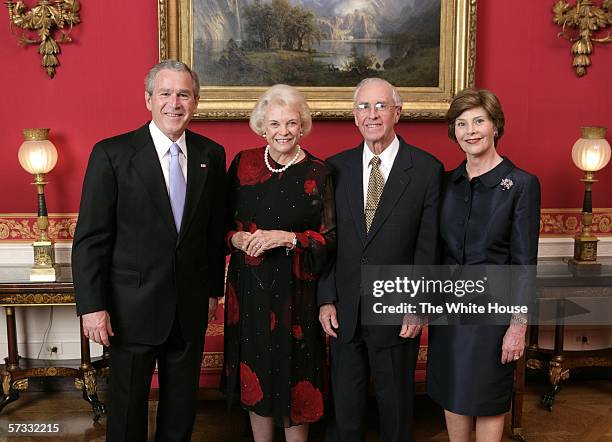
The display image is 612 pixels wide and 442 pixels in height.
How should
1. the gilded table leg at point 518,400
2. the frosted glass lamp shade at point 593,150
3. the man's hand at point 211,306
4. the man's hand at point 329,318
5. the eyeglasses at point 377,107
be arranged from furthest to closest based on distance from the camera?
the frosted glass lamp shade at point 593,150
the gilded table leg at point 518,400
the man's hand at point 211,306
the man's hand at point 329,318
the eyeglasses at point 377,107

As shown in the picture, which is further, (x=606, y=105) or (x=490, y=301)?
(x=606, y=105)

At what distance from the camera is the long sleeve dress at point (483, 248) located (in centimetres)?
228

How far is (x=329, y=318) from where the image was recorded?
8.13 feet

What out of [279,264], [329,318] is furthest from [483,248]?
[279,264]

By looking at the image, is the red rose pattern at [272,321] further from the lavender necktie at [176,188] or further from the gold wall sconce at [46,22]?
the gold wall sconce at [46,22]

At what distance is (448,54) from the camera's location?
153 inches

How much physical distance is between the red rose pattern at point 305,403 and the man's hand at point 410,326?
0.41 metres

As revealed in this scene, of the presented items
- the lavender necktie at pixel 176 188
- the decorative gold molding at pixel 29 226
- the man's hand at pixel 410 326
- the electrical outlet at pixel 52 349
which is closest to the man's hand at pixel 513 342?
the man's hand at pixel 410 326

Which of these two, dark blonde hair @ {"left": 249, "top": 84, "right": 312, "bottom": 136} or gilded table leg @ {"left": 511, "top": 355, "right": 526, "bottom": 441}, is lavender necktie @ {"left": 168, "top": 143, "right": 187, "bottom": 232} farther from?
gilded table leg @ {"left": 511, "top": 355, "right": 526, "bottom": 441}

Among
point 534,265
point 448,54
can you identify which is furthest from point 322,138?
point 534,265

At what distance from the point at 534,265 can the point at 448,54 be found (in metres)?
1.97

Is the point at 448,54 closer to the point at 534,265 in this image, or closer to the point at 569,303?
the point at 569,303

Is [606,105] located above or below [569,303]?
above

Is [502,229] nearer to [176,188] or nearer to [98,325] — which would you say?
[176,188]
